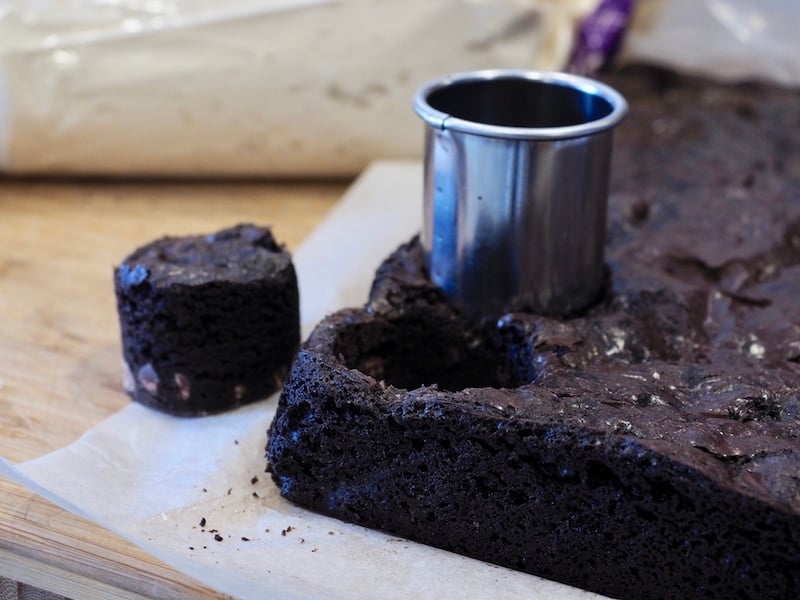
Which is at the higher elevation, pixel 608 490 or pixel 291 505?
pixel 608 490

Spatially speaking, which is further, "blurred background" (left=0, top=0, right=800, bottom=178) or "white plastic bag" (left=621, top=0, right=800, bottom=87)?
"white plastic bag" (left=621, top=0, right=800, bottom=87)

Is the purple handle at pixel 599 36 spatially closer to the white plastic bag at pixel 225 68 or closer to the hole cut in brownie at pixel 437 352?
the white plastic bag at pixel 225 68

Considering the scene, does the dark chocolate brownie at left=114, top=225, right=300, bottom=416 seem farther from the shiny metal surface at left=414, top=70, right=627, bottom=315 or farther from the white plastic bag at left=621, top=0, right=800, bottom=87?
the white plastic bag at left=621, top=0, right=800, bottom=87

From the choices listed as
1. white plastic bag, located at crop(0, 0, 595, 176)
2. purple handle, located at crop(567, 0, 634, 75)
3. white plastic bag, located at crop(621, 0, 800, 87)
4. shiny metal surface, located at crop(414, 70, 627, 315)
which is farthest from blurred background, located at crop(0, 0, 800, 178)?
shiny metal surface, located at crop(414, 70, 627, 315)

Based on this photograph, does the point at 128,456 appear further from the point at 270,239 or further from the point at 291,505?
the point at 270,239

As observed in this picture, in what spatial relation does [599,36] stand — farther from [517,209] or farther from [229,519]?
[229,519]

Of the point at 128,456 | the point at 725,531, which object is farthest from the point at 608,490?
the point at 128,456

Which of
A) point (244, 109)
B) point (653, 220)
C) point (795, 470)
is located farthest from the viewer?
point (244, 109)
